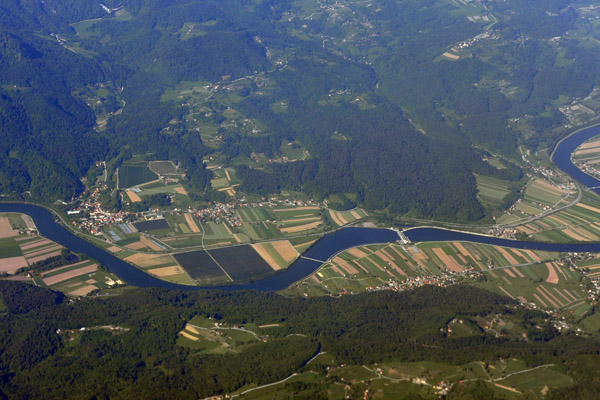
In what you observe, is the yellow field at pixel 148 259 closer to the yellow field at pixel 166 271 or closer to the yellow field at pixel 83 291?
the yellow field at pixel 166 271

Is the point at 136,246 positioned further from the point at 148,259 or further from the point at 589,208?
the point at 589,208

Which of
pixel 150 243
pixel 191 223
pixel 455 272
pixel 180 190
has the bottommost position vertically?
pixel 455 272

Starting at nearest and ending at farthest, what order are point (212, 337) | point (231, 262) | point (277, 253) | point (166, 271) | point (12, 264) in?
point (212, 337)
point (12, 264)
point (166, 271)
point (231, 262)
point (277, 253)

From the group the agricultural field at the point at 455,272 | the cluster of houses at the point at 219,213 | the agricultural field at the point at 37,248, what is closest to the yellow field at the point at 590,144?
the agricultural field at the point at 455,272

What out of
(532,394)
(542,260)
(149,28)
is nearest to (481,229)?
(542,260)

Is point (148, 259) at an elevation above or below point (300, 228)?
above

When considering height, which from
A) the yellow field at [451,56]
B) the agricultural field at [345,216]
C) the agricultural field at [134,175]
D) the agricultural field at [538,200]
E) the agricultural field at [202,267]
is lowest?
the agricultural field at [538,200]

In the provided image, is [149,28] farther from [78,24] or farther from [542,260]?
[542,260]

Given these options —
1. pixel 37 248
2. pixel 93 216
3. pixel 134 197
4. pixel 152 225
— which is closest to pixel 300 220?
pixel 152 225
